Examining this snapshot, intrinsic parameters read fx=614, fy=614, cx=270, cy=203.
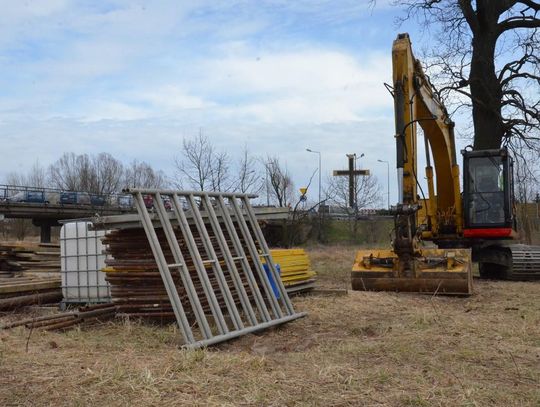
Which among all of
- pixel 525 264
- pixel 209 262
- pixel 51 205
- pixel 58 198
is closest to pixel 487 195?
pixel 525 264

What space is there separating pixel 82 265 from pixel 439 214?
28.5 ft

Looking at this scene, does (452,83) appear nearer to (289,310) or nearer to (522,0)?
(522,0)

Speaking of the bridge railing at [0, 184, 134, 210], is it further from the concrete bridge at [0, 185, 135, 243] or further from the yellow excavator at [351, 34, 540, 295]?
the yellow excavator at [351, 34, 540, 295]

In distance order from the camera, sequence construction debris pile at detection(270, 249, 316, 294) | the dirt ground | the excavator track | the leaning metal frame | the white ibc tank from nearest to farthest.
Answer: the dirt ground → the leaning metal frame → the white ibc tank → construction debris pile at detection(270, 249, 316, 294) → the excavator track

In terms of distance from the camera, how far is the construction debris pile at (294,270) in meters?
10.7

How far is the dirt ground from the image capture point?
4.51 metres

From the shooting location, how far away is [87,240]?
9.84 metres

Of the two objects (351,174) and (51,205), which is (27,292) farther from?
(351,174)

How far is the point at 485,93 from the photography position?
2019 cm

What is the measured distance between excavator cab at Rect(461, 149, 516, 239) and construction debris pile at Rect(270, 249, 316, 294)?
4.86 metres

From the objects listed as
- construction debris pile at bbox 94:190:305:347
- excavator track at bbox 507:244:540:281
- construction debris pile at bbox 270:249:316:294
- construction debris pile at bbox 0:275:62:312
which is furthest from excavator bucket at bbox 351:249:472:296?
construction debris pile at bbox 0:275:62:312

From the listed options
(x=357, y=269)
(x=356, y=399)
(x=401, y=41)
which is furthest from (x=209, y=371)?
(x=401, y=41)

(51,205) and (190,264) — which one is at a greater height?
(51,205)

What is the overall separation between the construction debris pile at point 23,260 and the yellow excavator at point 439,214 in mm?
6108
